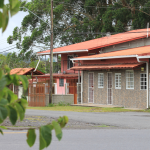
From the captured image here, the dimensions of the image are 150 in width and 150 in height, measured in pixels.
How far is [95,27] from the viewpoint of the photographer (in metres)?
40.3

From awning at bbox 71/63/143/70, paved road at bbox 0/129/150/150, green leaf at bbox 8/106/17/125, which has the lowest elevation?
paved road at bbox 0/129/150/150

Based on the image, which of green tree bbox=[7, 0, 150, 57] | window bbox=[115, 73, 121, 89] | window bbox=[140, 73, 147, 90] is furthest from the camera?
green tree bbox=[7, 0, 150, 57]

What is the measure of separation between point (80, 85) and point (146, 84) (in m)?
6.88

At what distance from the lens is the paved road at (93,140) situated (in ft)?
27.0

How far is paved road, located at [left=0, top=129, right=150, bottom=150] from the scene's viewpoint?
8242 millimetres

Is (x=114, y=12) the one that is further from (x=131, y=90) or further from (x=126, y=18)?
(x=131, y=90)

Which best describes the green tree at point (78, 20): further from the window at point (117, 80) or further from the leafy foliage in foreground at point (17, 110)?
the leafy foliage in foreground at point (17, 110)

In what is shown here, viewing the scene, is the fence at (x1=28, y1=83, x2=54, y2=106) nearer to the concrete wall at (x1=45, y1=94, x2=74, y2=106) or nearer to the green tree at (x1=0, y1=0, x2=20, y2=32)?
the concrete wall at (x1=45, y1=94, x2=74, y2=106)

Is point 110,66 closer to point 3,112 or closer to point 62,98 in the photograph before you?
point 62,98

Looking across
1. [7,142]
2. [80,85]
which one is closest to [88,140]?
[7,142]

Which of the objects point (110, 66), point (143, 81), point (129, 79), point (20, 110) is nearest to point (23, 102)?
point (20, 110)

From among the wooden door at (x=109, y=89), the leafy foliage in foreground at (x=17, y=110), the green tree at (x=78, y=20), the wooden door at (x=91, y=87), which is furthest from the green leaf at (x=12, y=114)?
the green tree at (x=78, y=20)

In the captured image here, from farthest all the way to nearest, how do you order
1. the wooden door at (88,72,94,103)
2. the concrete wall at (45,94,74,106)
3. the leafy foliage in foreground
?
1. the concrete wall at (45,94,74,106)
2. the wooden door at (88,72,94,103)
3. the leafy foliage in foreground

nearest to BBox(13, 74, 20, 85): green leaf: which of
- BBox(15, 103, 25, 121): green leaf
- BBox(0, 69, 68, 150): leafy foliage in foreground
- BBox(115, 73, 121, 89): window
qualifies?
BBox(0, 69, 68, 150): leafy foliage in foreground
